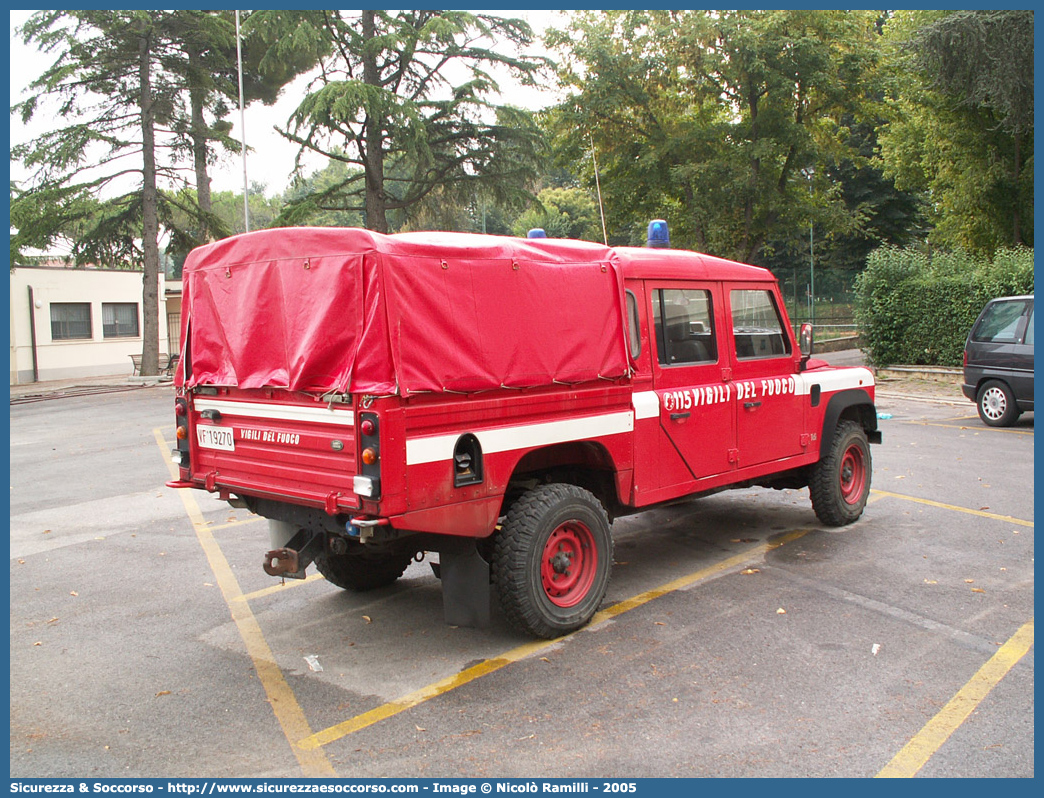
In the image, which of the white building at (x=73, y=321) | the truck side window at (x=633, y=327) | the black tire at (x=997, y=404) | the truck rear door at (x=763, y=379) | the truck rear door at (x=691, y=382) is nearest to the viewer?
the truck side window at (x=633, y=327)

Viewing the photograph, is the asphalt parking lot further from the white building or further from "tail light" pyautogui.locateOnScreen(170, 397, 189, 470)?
the white building

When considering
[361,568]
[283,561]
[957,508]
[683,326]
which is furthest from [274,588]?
[957,508]

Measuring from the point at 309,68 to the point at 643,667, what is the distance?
2715 cm

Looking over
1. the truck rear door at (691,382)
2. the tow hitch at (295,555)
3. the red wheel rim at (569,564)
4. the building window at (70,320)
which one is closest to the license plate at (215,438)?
the tow hitch at (295,555)

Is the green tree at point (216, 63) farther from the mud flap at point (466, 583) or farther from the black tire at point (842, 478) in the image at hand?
the mud flap at point (466, 583)

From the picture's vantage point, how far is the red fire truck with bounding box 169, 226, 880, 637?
14.1 ft

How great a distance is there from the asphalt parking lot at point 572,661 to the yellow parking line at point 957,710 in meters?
0.01

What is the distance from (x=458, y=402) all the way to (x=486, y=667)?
146 centimetres

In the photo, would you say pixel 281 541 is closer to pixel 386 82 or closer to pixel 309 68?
pixel 386 82

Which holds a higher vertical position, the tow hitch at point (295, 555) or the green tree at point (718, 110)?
the green tree at point (718, 110)

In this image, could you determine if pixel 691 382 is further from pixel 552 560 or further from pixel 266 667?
pixel 266 667

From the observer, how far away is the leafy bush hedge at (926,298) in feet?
61.3

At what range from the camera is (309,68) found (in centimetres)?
2762

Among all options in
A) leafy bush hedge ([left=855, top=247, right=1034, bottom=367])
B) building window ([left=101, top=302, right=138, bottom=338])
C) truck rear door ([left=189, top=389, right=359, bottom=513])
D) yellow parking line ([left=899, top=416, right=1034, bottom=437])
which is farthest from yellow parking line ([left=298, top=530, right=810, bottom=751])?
building window ([left=101, top=302, right=138, bottom=338])
